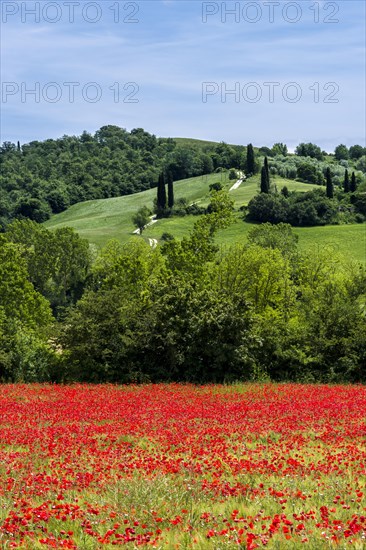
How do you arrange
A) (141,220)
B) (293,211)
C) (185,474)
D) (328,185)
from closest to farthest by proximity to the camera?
(185,474) < (293,211) < (141,220) < (328,185)

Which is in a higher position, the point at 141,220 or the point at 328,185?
the point at 328,185

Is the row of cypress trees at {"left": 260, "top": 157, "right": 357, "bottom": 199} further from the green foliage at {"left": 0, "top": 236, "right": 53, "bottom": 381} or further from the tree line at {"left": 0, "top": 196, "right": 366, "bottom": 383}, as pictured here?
the tree line at {"left": 0, "top": 196, "right": 366, "bottom": 383}

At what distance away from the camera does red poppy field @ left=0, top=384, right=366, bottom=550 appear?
915cm

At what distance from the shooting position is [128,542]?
29.4 ft

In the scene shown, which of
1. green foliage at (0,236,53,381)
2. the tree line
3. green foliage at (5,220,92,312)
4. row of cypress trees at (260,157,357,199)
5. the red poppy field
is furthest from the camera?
row of cypress trees at (260,157,357,199)

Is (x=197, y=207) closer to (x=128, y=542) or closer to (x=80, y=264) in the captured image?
(x=80, y=264)

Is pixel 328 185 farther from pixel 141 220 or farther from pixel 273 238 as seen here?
pixel 273 238

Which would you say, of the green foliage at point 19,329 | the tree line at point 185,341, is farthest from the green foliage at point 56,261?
the tree line at point 185,341

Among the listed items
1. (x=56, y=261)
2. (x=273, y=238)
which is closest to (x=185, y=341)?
(x=273, y=238)

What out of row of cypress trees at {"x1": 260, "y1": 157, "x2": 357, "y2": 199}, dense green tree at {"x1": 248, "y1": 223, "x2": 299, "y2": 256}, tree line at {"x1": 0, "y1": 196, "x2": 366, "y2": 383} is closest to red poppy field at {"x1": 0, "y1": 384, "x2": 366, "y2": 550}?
tree line at {"x1": 0, "y1": 196, "x2": 366, "y2": 383}

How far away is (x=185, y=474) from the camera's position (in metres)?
13.2

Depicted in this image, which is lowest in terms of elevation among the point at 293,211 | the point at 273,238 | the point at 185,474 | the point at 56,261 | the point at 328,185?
the point at 185,474

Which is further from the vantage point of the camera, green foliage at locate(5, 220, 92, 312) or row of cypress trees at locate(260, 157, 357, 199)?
row of cypress trees at locate(260, 157, 357, 199)

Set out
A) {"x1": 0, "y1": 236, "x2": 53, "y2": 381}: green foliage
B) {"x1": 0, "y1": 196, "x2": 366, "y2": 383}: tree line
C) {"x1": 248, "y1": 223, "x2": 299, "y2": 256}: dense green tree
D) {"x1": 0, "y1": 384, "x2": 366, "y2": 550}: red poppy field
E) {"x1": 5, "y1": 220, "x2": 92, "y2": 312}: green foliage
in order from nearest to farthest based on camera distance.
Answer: {"x1": 0, "y1": 384, "x2": 366, "y2": 550}: red poppy field
{"x1": 0, "y1": 196, "x2": 366, "y2": 383}: tree line
{"x1": 0, "y1": 236, "x2": 53, "y2": 381}: green foliage
{"x1": 248, "y1": 223, "x2": 299, "y2": 256}: dense green tree
{"x1": 5, "y1": 220, "x2": 92, "y2": 312}: green foliage
